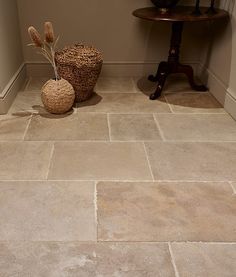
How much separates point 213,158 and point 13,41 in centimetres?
177

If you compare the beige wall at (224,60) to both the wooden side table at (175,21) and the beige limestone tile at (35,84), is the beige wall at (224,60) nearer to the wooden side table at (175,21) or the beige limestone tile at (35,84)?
the wooden side table at (175,21)

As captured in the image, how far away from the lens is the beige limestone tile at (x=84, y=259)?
1.10 metres

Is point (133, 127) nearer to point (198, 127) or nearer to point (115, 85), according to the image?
point (198, 127)

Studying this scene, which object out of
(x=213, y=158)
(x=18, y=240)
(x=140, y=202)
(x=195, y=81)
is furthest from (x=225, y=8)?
(x=18, y=240)

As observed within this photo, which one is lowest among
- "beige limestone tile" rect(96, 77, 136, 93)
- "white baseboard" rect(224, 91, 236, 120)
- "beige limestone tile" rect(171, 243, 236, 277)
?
"beige limestone tile" rect(96, 77, 136, 93)

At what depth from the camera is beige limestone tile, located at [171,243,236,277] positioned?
111cm

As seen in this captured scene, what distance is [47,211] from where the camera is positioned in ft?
4.45

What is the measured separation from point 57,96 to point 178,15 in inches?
38.8

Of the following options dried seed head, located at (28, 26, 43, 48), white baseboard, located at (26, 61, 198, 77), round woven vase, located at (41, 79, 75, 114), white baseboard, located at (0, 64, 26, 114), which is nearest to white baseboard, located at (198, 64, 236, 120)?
white baseboard, located at (26, 61, 198, 77)

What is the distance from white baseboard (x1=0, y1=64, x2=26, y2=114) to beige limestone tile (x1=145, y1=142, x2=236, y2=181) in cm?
104

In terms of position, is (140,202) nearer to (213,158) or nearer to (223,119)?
(213,158)

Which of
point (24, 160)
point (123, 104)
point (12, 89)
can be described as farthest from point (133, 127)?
point (12, 89)

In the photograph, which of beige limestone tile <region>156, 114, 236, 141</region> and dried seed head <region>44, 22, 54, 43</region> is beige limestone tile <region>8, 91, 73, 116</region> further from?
beige limestone tile <region>156, 114, 236, 141</region>

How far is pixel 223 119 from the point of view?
2207 mm
